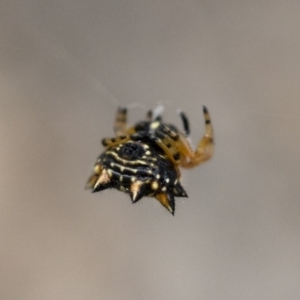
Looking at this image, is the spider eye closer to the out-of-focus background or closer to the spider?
the spider

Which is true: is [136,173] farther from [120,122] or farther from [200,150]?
[120,122]

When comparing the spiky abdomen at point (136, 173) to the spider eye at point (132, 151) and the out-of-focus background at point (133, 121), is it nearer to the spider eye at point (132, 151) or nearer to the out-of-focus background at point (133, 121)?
the spider eye at point (132, 151)

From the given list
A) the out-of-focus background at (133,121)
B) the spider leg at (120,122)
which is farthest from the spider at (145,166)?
the out-of-focus background at (133,121)

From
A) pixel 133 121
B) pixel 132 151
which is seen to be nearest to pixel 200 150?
pixel 132 151

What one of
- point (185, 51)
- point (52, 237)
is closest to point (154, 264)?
point (52, 237)

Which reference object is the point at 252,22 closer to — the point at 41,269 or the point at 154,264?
the point at 154,264

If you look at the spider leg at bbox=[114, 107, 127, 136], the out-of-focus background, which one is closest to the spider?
the spider leg at bbox=[114, 107, 127, 136]
